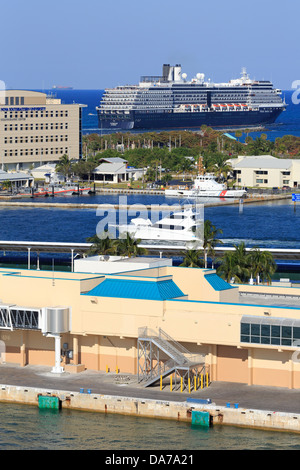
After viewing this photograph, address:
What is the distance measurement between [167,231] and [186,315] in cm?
4993

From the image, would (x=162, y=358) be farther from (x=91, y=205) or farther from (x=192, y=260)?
(x=91, y=205)

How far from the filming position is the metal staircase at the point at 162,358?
39.1 metres

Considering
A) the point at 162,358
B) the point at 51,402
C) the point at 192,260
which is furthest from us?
the point at 192,260

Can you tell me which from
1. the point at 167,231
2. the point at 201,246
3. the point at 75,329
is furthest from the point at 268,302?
the point at 167,231

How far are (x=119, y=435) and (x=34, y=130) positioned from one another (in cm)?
11518

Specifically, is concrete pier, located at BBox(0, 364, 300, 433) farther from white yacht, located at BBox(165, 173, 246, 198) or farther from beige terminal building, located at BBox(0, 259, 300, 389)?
white yacht, located at BBox(165, 173, 246, 198)

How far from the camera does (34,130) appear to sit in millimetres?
149125

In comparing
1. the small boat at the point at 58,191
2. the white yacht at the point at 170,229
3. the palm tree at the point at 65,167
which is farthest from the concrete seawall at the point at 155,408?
the palm tree at the point at 65,167

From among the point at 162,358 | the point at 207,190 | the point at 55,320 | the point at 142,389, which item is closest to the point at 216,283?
the point at 162,358

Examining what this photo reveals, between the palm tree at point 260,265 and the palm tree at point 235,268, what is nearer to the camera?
the palm tree at point 235,268

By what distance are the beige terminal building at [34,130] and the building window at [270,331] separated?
108494 mm

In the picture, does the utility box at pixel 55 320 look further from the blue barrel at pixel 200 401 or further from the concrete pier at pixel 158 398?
the blue barrel at pixel 200 401

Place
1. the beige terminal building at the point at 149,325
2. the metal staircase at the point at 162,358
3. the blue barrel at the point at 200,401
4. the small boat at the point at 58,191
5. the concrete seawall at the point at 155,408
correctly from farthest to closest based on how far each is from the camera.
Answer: the small boat at the point at 58,191, the metal staircase at the point at 162,358, the beige terminal building at the point at 149,325, the blue barrel at the point at 200,401, the concrete seawall at the point at 155,408

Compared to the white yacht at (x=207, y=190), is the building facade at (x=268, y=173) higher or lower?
higher
